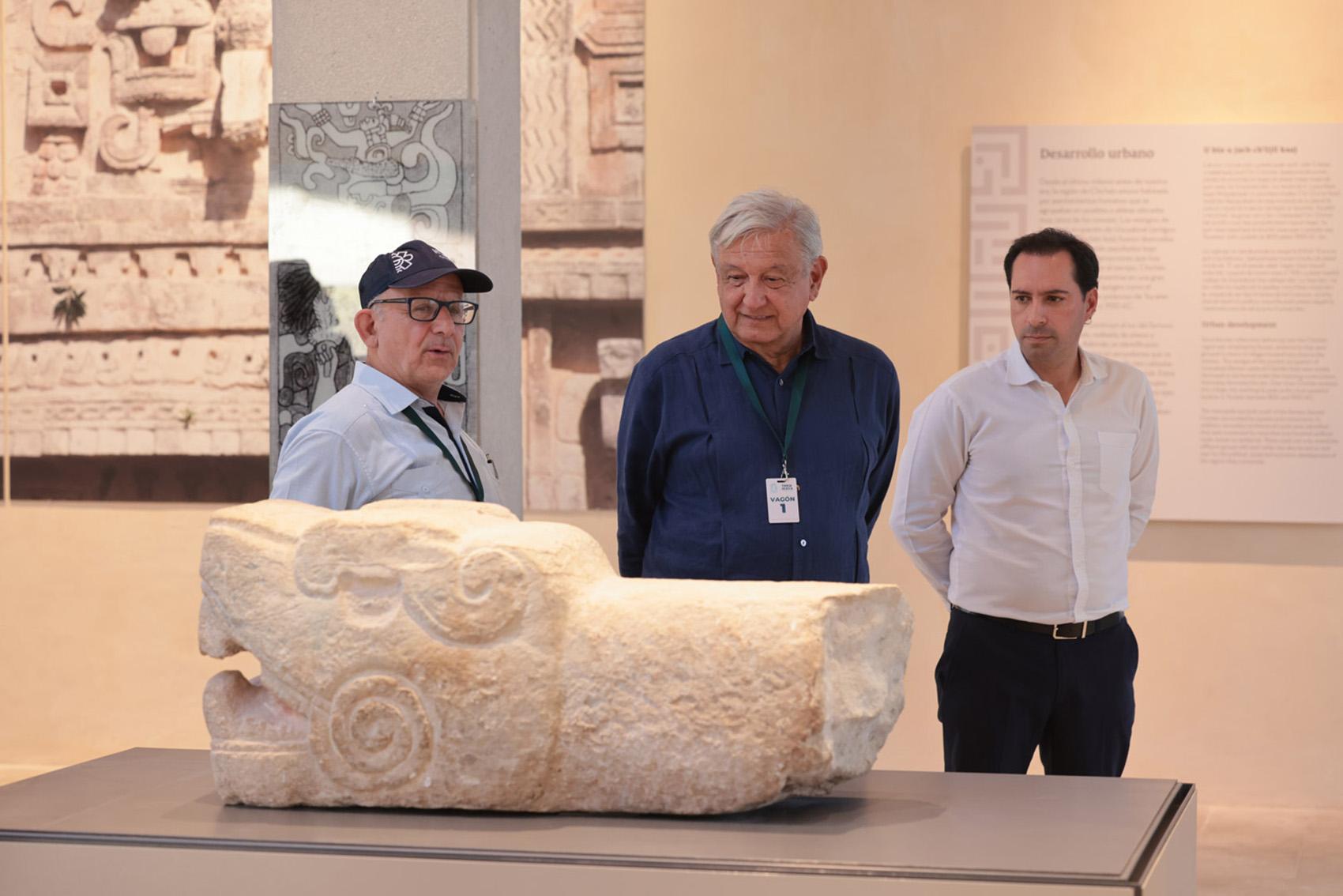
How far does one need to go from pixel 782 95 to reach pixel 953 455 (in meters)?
2.38

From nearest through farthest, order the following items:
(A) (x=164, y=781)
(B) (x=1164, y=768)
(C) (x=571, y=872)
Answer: (C) (x=571, y=872)
(A) (x=164, y=781)
(B) (x=1164, y=768)

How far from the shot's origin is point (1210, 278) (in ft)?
17.7

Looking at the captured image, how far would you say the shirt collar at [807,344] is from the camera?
10.7 ft

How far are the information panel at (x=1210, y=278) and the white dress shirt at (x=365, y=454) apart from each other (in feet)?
10.1

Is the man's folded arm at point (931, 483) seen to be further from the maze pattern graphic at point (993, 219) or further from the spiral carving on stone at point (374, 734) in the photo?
the maze pattern graphic at point (993, 219)

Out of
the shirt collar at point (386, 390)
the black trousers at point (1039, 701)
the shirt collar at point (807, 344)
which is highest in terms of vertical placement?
the shirt collar at point (807, 344)

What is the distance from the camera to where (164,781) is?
2.65 meters

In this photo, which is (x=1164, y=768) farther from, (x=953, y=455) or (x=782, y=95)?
(x=782, y=95)

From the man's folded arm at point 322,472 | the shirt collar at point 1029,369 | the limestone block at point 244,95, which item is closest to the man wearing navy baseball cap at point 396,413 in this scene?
the man's folded arm at point 322,472

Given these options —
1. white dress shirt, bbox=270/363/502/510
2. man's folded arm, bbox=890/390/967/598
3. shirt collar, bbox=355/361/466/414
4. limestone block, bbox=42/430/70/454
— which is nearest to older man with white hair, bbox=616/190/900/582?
man's folded arm, bbox=890/390/967/598

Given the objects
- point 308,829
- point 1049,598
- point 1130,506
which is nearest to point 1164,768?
point 1130,506

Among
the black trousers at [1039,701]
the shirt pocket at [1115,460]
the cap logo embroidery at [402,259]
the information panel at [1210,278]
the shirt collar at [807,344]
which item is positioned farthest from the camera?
the information panel at [1210,278]

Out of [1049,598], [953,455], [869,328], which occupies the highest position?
[869,328]

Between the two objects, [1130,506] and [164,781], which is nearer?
[164,781]
